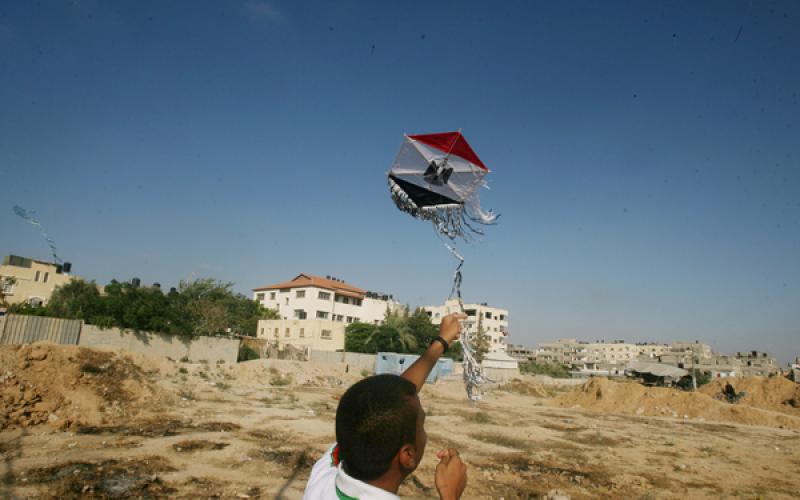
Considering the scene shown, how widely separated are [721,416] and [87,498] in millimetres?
27982

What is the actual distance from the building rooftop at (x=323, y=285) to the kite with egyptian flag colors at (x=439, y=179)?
171 ft

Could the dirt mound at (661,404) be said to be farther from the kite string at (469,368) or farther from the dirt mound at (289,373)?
the kite string at (469,368)

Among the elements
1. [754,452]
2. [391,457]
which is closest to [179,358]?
[754,452]

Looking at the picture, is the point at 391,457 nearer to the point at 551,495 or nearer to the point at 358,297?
the point at 551,495

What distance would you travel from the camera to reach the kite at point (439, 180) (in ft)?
11.7

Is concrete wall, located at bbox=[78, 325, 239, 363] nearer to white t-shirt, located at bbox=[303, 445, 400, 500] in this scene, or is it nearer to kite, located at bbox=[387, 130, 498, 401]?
kite, located at bbox=[387, 130, 498, 401]

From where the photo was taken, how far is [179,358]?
1048 inches

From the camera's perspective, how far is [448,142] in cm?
355

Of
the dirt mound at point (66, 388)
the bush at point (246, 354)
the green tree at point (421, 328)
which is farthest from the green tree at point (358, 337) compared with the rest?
the dirt mound at point (66, 388)

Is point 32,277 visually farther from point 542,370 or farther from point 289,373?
point 542,370

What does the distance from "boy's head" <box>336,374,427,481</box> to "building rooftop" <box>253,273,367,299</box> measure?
54087 mm

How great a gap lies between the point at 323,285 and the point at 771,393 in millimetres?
42962

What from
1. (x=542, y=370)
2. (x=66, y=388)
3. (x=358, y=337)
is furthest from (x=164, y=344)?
(x=542, y=370)

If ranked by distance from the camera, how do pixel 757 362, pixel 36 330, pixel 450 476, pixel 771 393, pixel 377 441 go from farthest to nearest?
pixel 757 362
pixel 771 393
pixel 36 330
pixel 450 476
pixel 377 441
